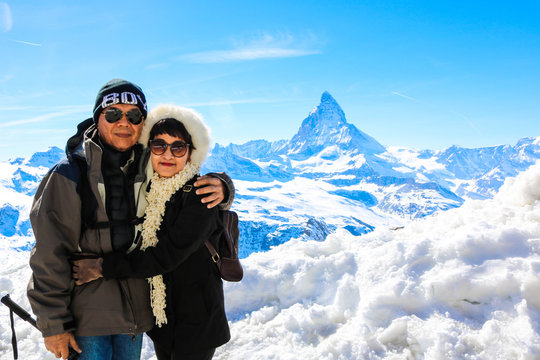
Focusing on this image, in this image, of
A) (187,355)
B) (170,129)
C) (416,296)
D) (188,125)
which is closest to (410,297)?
(416,296)

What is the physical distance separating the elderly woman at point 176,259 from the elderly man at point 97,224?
0.39 ft

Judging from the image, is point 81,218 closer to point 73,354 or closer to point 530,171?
point 73,354

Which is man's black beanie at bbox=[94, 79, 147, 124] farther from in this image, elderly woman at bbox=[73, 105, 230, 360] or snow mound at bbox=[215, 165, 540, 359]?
snow mound at bbox=[215, 165, 540, 359]

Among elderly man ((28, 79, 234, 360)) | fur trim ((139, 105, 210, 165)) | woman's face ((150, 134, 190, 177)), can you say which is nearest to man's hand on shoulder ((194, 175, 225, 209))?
elderly man ((28, 79, 234, 360))

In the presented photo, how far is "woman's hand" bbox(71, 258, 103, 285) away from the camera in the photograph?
9.57 ft

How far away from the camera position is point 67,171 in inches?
113

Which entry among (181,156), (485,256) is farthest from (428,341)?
(181,156)

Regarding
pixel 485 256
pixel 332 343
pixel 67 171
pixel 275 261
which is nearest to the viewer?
pixel 67 171

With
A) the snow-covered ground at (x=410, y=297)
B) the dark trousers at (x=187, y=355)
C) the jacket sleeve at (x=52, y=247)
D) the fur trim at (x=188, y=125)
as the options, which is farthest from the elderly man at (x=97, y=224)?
the snow-covered ground at (x=410, y=297)

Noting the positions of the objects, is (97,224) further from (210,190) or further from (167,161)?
(210,190)

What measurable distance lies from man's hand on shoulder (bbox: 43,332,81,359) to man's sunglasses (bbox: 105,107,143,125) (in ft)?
5.92

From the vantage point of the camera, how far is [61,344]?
287 centimetres

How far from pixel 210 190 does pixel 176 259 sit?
23.9 inches

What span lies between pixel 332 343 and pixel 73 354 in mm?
3016
